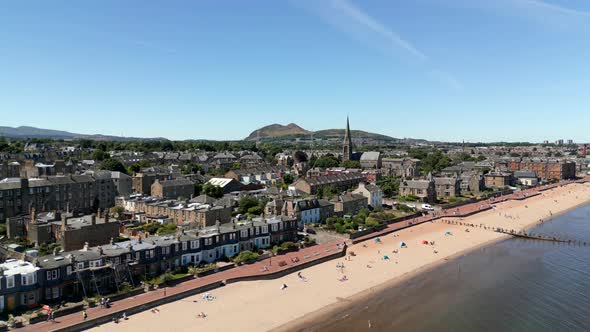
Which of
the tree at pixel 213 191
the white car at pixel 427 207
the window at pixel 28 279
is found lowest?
the white car at pixel 427 207

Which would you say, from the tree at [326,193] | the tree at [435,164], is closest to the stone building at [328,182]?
the tree at [326,193]

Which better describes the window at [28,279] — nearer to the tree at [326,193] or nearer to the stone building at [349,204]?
the stone building at [349,204]

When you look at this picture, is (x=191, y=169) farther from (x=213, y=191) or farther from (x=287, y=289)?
(x=287, y=289)

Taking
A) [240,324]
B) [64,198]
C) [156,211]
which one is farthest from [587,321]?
[64,198]

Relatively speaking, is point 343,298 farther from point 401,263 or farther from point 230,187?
point 230,187

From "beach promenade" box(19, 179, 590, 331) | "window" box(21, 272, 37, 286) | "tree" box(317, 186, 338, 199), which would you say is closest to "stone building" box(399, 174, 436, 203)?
"tree" box(317, 186, 338, 199)

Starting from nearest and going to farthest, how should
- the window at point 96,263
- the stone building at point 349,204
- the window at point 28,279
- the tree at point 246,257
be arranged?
the window at point 28,279
the window at point 96,263
the tree at point 246,257
the stone building at point 349,204

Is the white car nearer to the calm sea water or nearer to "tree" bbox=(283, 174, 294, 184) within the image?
the calm sea water
